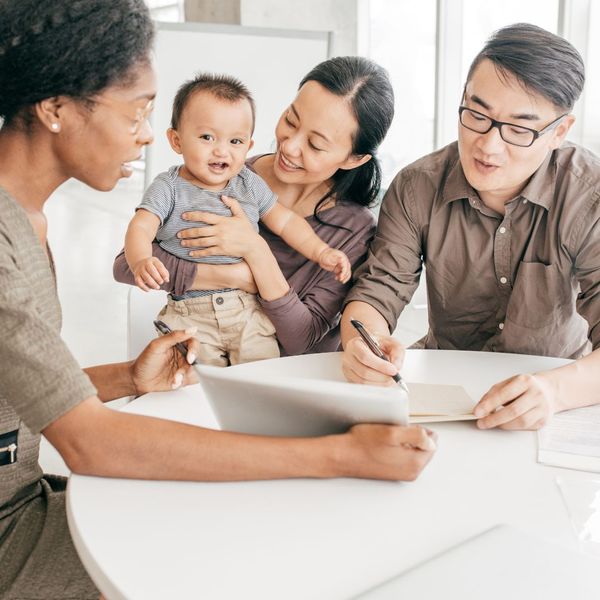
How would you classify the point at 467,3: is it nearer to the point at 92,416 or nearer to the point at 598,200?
the point at 598,200

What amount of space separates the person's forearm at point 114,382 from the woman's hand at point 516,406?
0.65 m

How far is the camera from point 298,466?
3.53 ft

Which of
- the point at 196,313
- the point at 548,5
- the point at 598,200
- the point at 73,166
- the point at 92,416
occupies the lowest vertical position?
the point at 196,313

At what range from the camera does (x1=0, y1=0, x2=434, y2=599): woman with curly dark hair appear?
1.03 m

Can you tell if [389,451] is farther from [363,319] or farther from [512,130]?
[512,130]

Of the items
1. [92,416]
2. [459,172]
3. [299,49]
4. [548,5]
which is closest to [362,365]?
[92,416]

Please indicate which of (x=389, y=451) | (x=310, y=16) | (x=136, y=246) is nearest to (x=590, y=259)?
(x=389, y=451)

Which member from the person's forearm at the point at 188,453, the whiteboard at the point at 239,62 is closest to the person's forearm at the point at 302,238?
the person's forearm at the point at 188,453

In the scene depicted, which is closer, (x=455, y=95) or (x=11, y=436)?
(x=11, y=436)

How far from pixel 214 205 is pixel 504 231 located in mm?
725

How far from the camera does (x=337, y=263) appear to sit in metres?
Result: 1.94

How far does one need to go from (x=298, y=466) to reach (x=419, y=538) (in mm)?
195

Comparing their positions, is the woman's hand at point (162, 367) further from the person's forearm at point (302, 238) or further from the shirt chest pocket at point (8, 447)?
the person's forearm at point (302, 238)

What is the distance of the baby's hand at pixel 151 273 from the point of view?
1.69 meters
